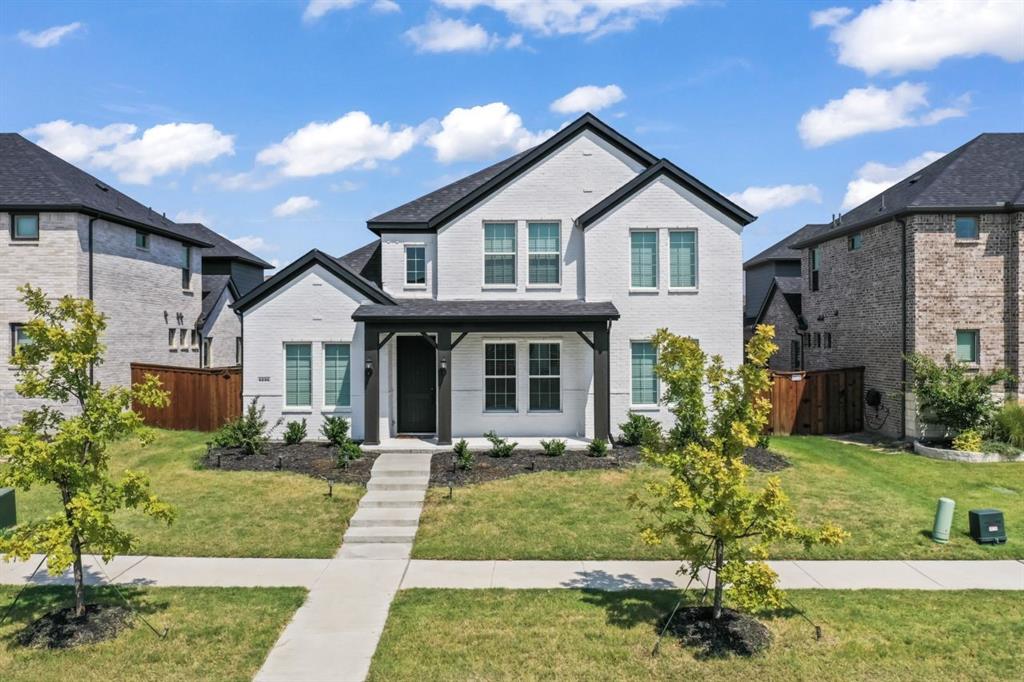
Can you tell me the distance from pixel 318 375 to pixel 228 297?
16228 millimetres

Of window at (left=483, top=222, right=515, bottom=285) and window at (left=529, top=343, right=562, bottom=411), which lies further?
window at (left=483, top=222, right=515, bottom=285)

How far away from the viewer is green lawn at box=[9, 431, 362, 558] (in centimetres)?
1134

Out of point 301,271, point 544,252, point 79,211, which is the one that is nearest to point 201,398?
point 301,271

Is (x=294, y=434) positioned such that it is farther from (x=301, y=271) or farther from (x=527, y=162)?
(x=527, y=162)

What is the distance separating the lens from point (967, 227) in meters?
20.1

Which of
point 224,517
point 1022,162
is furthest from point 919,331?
point 224,517

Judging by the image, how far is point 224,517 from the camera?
499 inches

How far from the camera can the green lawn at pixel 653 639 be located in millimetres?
7242

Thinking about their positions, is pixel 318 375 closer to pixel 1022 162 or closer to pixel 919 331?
pixel 919 331

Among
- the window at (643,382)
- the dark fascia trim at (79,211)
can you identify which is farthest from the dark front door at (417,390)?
the dark fascia trim at (79,211)

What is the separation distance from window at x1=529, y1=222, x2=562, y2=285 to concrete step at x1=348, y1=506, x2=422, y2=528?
8.61m

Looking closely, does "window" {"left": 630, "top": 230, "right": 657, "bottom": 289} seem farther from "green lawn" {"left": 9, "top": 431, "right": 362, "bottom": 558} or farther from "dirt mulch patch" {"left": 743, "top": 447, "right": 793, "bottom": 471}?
"green lawn" {"left": 9, "top": 431, "right": 362, "bottom": 558}

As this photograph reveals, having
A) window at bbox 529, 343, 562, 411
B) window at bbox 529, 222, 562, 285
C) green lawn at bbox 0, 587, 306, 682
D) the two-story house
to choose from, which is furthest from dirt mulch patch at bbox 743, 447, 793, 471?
green lawn at bbox 0, 587, 306, 682

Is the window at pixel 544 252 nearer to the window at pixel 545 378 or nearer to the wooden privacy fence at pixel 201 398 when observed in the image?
the window at pixel 545 378
